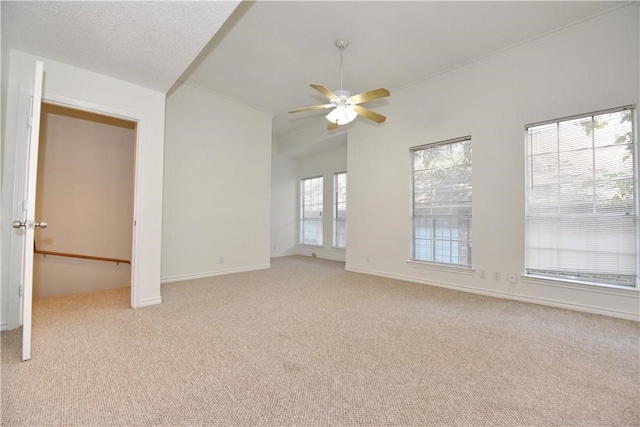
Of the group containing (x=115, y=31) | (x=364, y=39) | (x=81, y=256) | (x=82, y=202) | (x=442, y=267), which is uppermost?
(x=364, y=39)

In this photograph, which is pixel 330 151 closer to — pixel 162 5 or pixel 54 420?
pixel 162 5

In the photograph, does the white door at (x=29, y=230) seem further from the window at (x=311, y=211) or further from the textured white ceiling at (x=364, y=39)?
the window at (x=311, y=211)

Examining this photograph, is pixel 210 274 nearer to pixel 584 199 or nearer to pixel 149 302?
pixel 149 302

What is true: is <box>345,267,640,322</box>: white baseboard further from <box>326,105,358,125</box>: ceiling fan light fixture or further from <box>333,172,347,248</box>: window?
<box>326,105,358,125</box>: ceiling fan light fixture

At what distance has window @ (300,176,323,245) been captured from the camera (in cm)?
727

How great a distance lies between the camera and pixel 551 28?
3.07 metres

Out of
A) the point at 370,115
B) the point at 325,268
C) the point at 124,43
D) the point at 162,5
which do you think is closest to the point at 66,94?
the point at 124,43

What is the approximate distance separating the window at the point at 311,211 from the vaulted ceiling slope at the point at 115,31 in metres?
4.92

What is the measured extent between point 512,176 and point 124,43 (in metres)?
4.32

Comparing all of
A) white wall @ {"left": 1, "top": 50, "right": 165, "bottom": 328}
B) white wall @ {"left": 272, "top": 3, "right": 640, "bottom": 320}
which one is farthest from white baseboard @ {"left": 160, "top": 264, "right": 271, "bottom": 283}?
white wall @ {"left": 272, "top": 3, "right": 640, "bottom": 320}

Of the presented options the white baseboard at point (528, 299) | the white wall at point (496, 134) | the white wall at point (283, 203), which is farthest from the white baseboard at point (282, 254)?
the white baseboard at point (528, 299)

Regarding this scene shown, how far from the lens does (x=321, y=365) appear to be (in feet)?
6.08

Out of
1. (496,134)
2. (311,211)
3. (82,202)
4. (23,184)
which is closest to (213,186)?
(82,202)

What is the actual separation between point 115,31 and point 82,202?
2714mm
